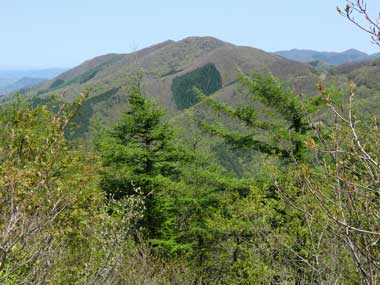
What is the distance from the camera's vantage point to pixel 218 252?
22.8 m

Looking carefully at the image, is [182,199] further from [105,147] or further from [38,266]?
[38,266]

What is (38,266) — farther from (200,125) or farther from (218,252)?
(218,252)

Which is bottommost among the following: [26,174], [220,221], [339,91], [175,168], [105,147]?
[220,221]

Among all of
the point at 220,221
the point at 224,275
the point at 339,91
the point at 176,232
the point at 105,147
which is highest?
the point at 339,91

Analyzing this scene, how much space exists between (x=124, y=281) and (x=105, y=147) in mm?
7728

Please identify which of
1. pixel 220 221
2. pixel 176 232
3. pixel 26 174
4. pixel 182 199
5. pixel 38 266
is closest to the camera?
pixel 26 174

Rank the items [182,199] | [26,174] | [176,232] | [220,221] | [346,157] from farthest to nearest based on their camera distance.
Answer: [176,232], [182,199], [220,221], [26,174], [346,157]

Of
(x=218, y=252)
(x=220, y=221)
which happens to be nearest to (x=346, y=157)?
(x=220, y=221)

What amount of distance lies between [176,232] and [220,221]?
145 inches

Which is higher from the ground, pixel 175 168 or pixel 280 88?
pixel 280 88

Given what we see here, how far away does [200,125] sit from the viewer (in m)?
20.9

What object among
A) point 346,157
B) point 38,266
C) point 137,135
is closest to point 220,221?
point 137,135

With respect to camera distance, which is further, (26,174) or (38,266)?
(38,266)

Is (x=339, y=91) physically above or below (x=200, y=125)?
above
